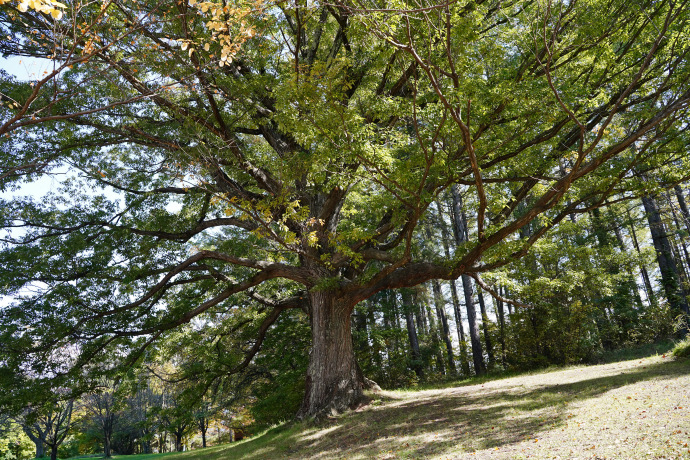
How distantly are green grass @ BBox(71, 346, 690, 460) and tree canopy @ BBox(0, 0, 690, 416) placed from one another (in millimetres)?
1351

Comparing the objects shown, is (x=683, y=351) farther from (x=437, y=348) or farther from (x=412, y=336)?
(x=437, y=348)

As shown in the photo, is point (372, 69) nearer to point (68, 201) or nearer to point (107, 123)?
point (107, 123)

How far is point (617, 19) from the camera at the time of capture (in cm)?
664

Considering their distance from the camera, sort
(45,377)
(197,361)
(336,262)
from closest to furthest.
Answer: (45,377)
(336,262)
(197,361)

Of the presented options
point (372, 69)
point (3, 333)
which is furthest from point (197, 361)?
point (372, 69)

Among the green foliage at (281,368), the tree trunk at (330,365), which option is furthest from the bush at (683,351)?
the green foliage at (281,368)

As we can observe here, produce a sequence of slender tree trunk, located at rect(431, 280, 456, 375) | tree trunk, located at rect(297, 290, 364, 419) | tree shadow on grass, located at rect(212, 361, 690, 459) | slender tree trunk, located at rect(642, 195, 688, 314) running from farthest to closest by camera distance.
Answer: slender tree trunk, located at rect(431, 280, 456, 375) → slender tree trunk, located at rect(642, 195, 688, 314) → tree trunk, located at rect(297, 290, 364, 419) → tree shadow on grass, located at rect(212, 361, 690, 459)

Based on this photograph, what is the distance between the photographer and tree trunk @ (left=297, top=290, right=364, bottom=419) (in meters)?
8.88

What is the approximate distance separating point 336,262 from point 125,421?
24117 millimetres

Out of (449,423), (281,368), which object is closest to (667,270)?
(449,423)

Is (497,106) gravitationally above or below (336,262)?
above

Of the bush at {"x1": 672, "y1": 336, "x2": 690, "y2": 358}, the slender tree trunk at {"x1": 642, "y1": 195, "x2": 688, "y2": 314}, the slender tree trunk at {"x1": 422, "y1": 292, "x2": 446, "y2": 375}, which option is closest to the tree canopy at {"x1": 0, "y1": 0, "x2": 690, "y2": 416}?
the bush at {"x1": 672, "y1": 336, "x2": 690, "y2": 358}

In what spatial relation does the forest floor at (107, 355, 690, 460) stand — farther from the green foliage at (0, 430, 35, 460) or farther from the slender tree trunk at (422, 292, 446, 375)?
the green foliage at (0, 430, 35, 460)

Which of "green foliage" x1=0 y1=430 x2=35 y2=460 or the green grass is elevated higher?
the green grass
